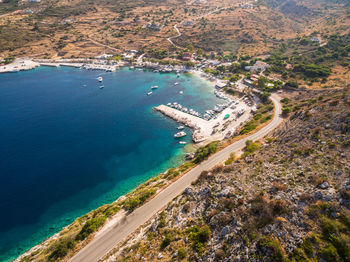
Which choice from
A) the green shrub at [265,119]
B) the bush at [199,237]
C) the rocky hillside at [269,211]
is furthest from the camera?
the green shrub at [265,119]

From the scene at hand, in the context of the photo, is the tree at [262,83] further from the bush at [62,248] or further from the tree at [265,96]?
the bush at [62,248]

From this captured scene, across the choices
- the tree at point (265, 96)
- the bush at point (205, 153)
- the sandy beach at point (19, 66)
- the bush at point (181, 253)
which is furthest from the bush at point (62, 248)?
the sandy beach at point (19, 66)

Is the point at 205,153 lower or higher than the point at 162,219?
lower

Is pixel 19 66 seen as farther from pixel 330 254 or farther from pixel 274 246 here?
pixel 330 254

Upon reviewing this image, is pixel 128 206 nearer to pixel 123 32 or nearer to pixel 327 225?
pixel 327 225

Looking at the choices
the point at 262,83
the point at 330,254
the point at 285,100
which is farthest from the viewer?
the point at 262,83

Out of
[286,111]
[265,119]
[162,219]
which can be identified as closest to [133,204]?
[162,219]
